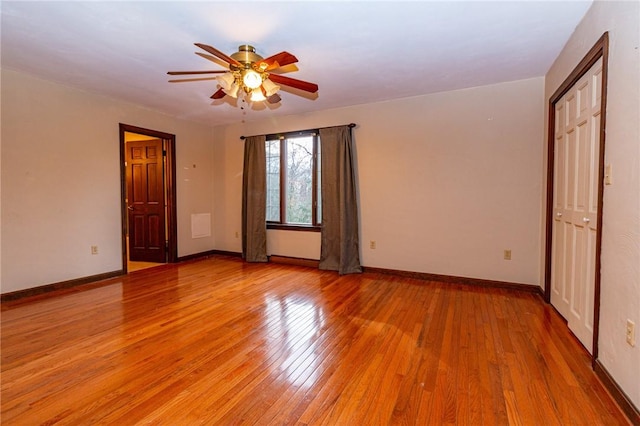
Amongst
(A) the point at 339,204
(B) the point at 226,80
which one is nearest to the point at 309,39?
(B) the point at 226,80

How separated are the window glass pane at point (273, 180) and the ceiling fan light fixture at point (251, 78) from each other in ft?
8.88

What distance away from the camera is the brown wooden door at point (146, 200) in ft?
17.0

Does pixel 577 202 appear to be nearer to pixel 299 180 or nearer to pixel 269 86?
pixel 269 86

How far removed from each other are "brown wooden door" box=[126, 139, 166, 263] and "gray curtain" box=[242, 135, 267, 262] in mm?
1419

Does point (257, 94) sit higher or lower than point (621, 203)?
higher

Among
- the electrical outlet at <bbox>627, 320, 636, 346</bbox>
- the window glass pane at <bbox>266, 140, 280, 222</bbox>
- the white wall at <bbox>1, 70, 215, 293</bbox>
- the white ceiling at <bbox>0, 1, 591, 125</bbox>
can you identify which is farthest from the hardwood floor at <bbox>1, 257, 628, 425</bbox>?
the white ceiling at <bbox>0, 1, 591, 125</bbox>

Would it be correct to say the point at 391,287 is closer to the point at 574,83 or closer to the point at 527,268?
the point at 527,268

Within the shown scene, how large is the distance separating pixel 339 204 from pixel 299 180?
0.92m

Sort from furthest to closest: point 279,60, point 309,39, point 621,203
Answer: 1. point 309,39
2. point 279,60
3. point 621,203

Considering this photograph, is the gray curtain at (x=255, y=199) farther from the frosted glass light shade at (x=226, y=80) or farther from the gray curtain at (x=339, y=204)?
the frosted glass light shade at (x=226, y=80)

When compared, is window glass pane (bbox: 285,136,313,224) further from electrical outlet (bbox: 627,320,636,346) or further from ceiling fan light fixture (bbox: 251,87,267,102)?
→ electrical outlet (bbox: 627,320,636,346)

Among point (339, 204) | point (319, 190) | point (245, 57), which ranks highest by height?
point (245, 57)

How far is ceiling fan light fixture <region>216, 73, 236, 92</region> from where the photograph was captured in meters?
2.58

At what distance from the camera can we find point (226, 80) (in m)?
2.61
